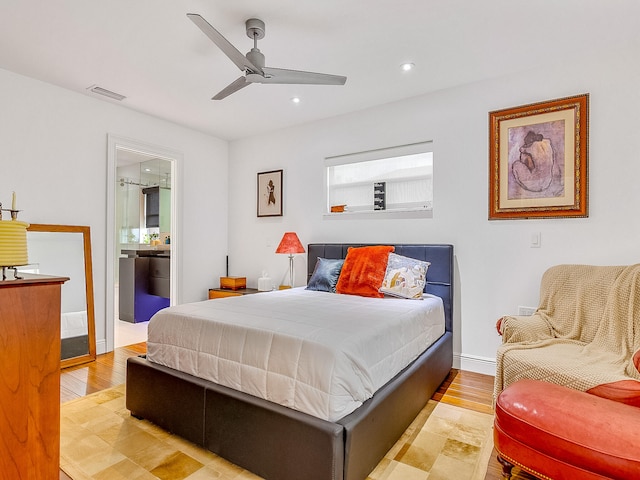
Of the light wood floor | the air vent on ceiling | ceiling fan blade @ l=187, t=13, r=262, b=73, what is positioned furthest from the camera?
the air vent on ceiling

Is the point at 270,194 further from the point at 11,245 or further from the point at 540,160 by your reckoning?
the point at 11,245

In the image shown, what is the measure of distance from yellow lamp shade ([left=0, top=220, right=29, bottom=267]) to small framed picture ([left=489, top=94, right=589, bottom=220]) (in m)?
3.23

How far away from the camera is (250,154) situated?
4910 mm

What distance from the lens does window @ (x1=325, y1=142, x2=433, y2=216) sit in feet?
11.8

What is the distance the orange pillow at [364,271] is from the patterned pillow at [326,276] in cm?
9

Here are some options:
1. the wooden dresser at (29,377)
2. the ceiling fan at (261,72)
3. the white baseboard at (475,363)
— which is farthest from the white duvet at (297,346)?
the ceiling fan at (261,72)

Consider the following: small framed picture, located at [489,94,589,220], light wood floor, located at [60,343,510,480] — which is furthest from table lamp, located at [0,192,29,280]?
small framed picture, located at [489,94,589,220]

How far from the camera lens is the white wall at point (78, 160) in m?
3.10

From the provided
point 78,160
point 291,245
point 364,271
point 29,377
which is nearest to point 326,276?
point 364,271

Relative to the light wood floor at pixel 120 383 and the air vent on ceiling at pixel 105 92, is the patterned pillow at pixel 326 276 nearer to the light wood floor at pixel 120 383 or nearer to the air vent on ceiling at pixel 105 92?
the light wood floor at pixel 120 383

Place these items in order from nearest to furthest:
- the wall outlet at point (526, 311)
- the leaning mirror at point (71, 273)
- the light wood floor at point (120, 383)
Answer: the light wood floor at point (120, 383) < the wall outlet at point (526, 311) < the leaning mirror at point (71, 273)

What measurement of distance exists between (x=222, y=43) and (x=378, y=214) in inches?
90.2

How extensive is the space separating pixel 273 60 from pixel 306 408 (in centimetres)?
257

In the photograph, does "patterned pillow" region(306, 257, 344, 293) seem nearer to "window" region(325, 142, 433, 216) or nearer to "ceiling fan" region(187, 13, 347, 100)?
"window" region(325, 142, 433, 216)
